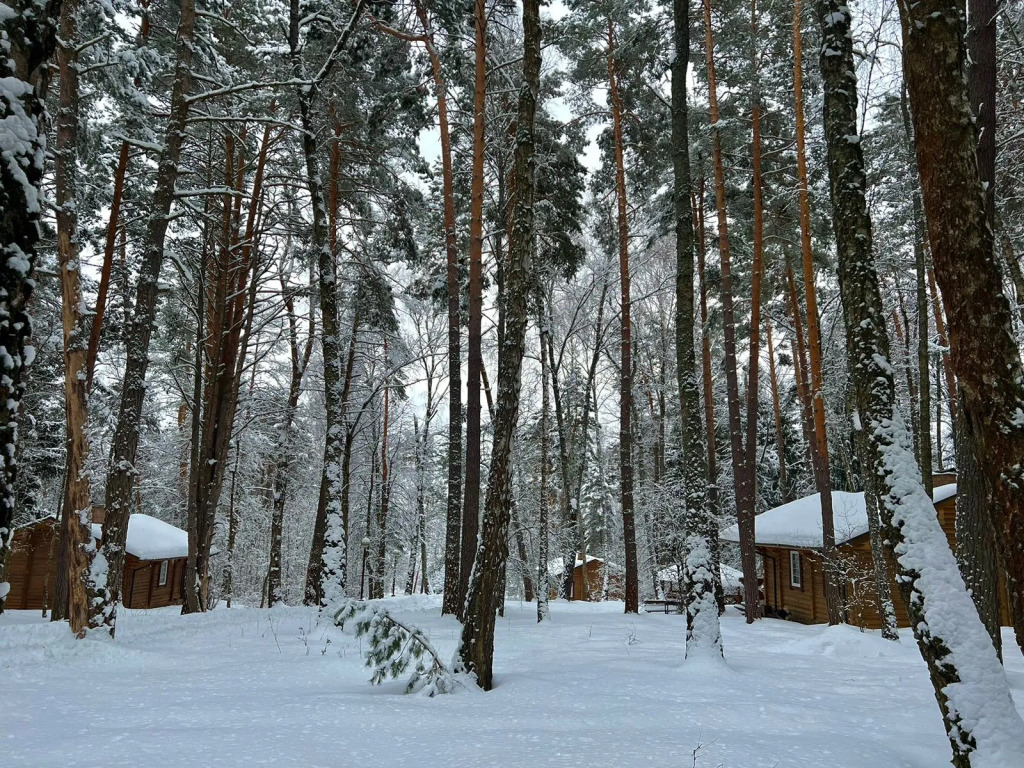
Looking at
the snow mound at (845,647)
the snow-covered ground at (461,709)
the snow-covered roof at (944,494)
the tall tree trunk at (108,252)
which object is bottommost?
the snow mound at (845,647)

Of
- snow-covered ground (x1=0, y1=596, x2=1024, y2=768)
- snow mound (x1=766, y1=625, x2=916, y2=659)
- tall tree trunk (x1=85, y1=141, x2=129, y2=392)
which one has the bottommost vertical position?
snow mound (x1=766, y1=625, x2=916, y2=659)

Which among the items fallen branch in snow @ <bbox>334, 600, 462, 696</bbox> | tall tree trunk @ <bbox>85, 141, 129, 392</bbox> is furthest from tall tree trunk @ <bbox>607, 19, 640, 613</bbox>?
tall tree trunk @ <bbox>85, 141, 129, 392</bbox>

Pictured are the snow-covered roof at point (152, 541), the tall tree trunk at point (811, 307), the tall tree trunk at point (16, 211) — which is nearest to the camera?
the tall tree trunk at point (16, 211)

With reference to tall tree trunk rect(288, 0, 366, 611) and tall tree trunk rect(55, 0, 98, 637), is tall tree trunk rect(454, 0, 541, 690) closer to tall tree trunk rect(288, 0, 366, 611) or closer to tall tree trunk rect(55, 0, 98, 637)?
tall tree trunk rect(288, 0, 366, 611)

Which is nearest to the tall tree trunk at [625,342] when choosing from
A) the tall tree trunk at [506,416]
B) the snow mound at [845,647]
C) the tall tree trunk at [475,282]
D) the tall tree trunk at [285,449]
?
the tall tree trunk at [475,282]

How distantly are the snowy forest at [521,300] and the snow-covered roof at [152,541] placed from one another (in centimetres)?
20

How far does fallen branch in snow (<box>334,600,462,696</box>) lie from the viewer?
19.9 feet

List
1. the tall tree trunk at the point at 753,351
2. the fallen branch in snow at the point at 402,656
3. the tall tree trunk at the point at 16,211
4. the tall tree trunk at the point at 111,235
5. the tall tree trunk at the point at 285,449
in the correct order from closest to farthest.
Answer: the tall tree trunk at the point at 16,211
the fallen branch in snow at the point at 402,656
the tall tree trunk at the point at 111,235
the tall tree trunk at the point at 753,351
the tall tree trunk at the point at 285,449

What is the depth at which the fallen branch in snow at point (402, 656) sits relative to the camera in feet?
19.9

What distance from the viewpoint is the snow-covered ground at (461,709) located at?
4.04 metres

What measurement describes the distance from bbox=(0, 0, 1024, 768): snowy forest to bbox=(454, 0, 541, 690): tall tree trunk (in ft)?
0.15

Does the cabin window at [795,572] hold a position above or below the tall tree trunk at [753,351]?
below

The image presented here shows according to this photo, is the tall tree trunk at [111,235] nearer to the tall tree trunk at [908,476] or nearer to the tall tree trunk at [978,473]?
the tall tree trunk at [908,476]

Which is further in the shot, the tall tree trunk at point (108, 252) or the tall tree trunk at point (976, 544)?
the tall tree trunk at point (108, 252)
